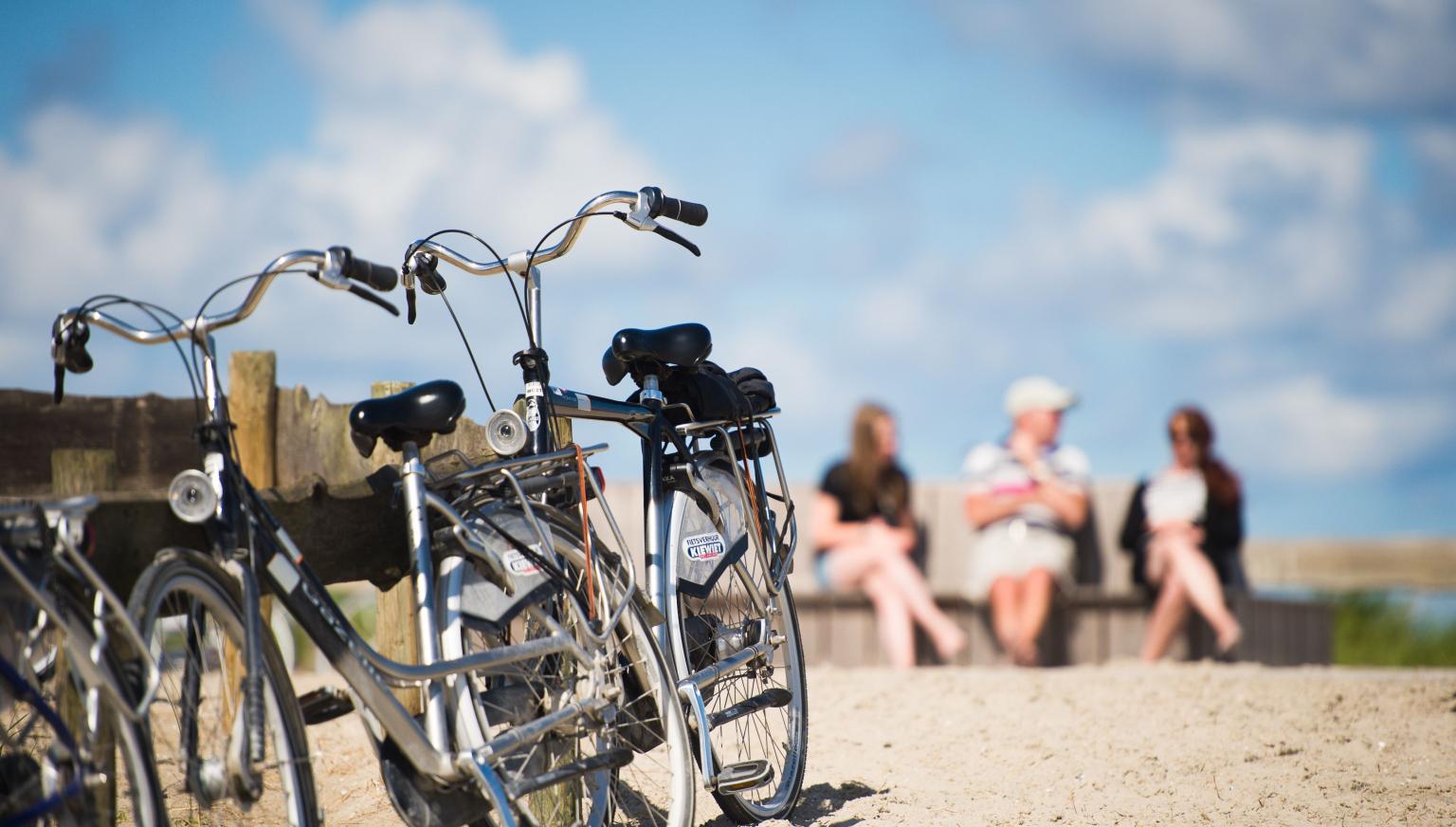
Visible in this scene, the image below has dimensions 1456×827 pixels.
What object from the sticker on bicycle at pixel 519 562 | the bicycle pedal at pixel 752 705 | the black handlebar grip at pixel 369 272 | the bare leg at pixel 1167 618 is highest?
the black handlebar grip at pixel 369 272

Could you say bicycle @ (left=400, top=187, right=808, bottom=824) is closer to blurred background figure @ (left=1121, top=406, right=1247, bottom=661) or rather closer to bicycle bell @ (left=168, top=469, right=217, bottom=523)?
bicycle bell @ (left=168, top=469, right=217, bottom=523)

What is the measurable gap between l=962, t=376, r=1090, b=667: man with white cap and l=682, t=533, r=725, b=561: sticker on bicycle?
495 centimetres

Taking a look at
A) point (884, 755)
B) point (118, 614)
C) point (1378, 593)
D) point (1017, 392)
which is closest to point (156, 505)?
point (118, 614)

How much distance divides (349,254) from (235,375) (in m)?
2.15

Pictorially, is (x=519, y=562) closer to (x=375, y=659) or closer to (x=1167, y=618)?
(x=375, y=659)

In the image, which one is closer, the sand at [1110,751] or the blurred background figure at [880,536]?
the sand at [1110,751]

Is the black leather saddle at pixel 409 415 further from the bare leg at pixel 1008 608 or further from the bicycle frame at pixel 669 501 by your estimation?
the bare leg at pixel 1008 608

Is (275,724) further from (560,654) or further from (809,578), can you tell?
(809,578)

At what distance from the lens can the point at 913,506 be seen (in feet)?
33.1

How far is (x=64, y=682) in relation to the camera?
277 cm

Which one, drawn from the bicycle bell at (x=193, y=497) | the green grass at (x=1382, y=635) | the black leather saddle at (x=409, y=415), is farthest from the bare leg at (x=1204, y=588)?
the bicycle bell at (x=193, y=497)

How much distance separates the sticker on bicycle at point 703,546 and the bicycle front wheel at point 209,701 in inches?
55.2

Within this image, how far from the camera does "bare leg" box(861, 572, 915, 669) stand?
30.6 ft

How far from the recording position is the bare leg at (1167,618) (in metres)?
9.10
